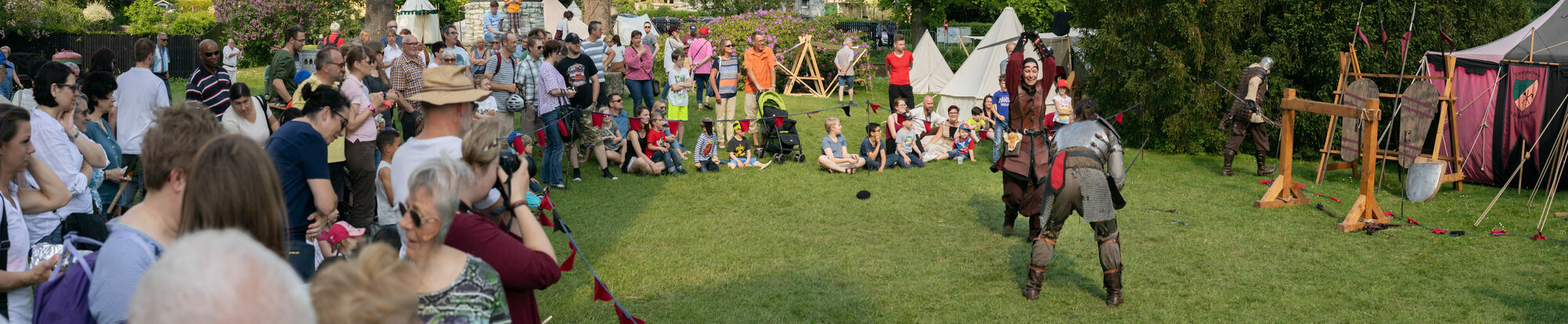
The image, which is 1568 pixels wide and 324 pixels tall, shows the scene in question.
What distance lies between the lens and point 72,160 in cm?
438

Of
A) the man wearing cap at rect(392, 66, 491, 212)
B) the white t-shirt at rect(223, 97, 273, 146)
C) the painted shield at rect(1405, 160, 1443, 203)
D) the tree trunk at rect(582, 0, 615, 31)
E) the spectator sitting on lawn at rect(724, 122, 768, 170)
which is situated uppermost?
the tree trunk at rect(582, 0, 615, 31)

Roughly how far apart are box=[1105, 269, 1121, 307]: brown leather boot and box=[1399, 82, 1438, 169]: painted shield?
4.80 meters

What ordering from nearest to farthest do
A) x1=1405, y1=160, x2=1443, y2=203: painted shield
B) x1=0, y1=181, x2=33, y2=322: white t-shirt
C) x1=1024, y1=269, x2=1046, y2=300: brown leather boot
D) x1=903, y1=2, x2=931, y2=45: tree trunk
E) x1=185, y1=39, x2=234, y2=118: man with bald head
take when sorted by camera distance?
x1=0, y1=181, x2=33, y2=322: white t-shirt < x1=1024, y1=269, x2=1046, y2=300: brown leather boot < x1=185, y1=39, x2=234, y2=118: man with bald head < x1=1405, y1=160, x2=1443, y2=203: painted shield < x1=903, y1=2, x2=931, y2=45: tree trunk

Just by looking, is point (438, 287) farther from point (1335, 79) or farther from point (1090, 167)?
point (1335, 79)

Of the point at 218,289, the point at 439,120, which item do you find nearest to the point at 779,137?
the point at 439,120

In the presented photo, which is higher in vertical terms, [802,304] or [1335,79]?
[1335,79]

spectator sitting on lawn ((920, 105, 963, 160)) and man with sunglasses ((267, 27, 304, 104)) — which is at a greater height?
man with sunglasses ((267, 27, 304, 104))

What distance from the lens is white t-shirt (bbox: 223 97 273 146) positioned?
559 cm

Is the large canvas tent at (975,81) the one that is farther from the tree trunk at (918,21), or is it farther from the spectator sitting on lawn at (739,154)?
the tree trunk at (918,21)

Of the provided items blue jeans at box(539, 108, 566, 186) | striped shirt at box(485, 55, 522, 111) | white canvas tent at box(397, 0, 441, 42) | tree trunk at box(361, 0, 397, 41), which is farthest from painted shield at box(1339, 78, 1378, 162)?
white canvas tent at box(397, 0, 441, 42)

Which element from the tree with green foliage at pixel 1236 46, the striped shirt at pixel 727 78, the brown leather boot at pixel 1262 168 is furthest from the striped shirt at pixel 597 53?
the brown leather boot at pixel 1262 168

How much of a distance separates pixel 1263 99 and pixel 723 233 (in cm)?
752

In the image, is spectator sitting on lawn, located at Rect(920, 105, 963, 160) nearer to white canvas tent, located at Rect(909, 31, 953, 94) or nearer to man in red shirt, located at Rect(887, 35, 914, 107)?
man in red shirt, located at Rect(887, 35, 914, 107)

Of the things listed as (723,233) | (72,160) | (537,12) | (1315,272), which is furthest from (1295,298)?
(537,12)
